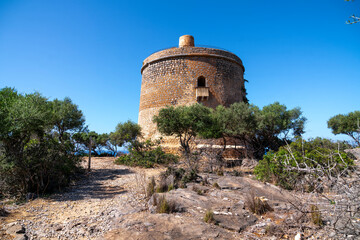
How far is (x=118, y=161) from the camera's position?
14.2m

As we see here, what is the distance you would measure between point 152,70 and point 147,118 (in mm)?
3870

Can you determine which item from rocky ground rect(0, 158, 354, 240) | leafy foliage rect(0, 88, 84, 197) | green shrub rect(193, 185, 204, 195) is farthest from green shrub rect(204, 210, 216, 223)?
leafy foliage rect(0, 88, 84, 197)

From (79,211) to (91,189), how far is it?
2.28m

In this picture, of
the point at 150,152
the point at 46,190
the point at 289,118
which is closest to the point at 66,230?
the point at 46,190

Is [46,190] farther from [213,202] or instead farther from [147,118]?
[147,118]

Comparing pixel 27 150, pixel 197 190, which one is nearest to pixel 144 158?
pixel 27 150

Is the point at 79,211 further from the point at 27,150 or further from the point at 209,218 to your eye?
the point at 209,218

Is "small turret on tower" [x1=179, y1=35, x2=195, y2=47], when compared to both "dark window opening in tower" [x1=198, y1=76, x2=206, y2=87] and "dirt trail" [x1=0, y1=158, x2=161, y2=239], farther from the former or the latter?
"dirt trail" [x1=0, y1=158, x2=161, y2=239]

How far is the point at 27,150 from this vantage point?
7188 mm

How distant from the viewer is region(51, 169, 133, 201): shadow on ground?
6844mm

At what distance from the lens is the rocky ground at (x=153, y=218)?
4219 mm

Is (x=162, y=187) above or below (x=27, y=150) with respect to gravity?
below

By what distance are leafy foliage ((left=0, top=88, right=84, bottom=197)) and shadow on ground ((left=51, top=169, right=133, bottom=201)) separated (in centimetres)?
53

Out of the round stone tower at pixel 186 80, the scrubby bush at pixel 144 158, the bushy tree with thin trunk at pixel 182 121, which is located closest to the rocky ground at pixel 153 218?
the bushy tree with thin trunk at pixel 182 121
